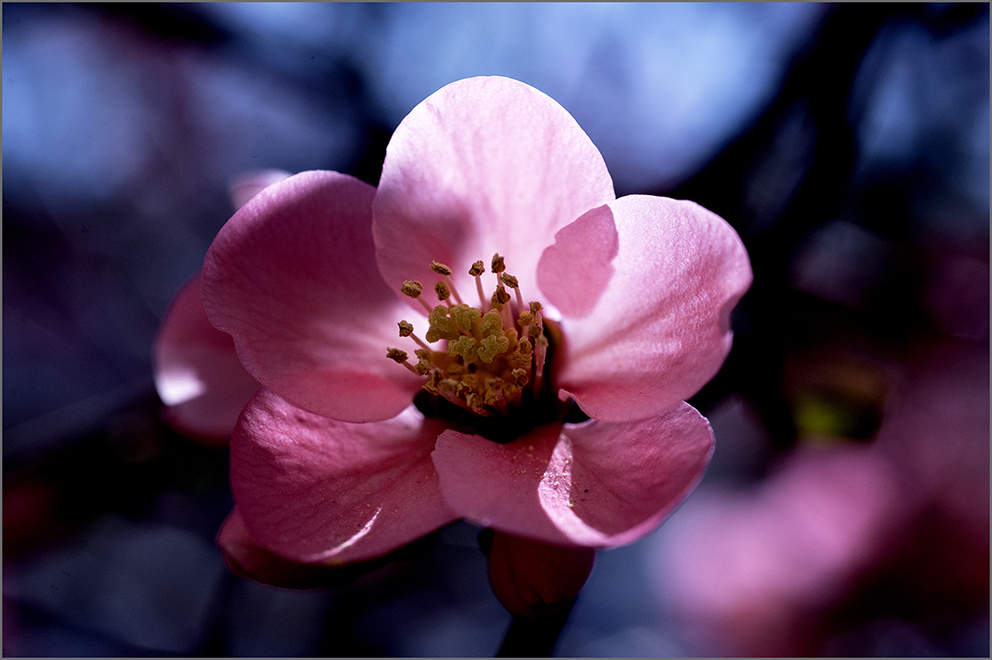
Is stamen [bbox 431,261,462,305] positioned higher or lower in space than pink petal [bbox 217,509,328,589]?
higher

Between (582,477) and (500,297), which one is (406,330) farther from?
(582,477)

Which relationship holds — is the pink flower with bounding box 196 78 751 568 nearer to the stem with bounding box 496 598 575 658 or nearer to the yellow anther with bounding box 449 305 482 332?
the yellow anther with bounding box 449 305 482 332

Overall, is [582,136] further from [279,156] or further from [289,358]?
[279,156]

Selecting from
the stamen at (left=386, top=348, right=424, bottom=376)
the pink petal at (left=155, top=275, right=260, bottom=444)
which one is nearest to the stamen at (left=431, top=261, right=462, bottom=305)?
the stamen at (left=386, top=348, right=424, bottom=376)

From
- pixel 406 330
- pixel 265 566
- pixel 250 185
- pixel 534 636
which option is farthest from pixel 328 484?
pixel 250 185

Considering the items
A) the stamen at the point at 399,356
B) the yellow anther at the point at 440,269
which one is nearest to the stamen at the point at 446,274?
the yellow anther at the point at 440,269
